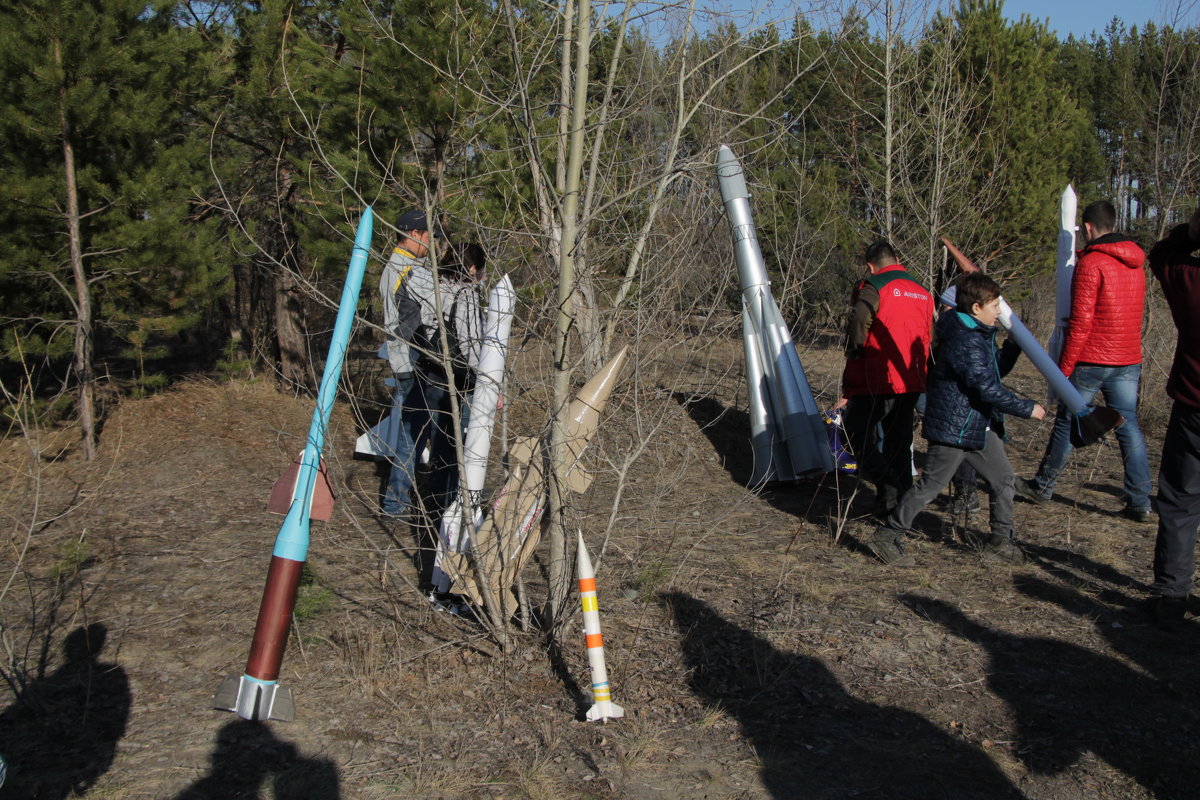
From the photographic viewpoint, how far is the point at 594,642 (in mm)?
3514

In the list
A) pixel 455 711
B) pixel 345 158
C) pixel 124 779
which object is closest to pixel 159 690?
pixel 124 779

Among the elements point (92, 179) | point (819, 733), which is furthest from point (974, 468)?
point (92, 179)

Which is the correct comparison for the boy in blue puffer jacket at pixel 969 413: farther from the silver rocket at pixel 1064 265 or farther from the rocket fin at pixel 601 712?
the rocket fin at pixel 601 712

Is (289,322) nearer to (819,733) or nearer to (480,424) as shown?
(480,424)

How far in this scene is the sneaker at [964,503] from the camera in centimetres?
569

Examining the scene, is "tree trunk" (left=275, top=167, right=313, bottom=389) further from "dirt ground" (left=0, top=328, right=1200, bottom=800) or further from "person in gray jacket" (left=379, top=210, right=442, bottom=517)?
"person in gray jacket" (left=379, top=210, right=442, bottom=517)

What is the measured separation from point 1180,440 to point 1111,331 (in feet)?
6.07

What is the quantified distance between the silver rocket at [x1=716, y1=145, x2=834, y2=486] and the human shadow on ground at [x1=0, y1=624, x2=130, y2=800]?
4.59m

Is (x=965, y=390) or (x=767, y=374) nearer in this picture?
(x=965, y=390)

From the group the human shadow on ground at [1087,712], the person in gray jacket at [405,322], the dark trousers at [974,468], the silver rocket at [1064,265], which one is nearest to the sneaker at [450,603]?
the person in gray jacket at [405,322]

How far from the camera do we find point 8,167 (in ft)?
21.8

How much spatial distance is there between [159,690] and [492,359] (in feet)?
6.39

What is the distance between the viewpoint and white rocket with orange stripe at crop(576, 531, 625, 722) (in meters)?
3.53

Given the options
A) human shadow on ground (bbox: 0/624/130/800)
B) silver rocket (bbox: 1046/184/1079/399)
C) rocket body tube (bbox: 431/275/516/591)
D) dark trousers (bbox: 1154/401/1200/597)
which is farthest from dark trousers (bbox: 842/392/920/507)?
human shadow on ground (bbox: 0/624/130/800)
